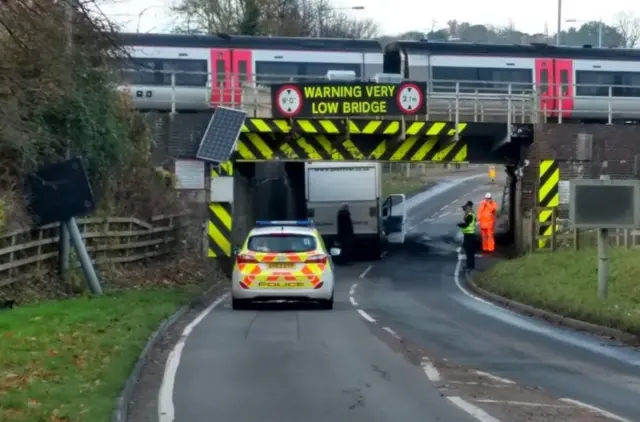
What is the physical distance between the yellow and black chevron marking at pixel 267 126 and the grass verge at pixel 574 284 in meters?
6.88

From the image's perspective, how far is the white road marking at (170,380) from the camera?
10703mm

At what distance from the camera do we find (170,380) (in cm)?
1274

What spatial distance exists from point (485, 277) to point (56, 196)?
433 inches

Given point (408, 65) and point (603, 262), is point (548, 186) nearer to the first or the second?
point (408, 65)

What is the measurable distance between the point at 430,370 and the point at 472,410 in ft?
9.24

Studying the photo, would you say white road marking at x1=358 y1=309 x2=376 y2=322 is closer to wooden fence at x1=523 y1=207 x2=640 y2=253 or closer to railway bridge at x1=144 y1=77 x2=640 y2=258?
wooden fence at x1=523 y1=207 x2=640 y2=253

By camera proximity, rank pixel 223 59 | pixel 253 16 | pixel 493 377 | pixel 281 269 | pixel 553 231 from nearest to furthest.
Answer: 1. pixel 493 377
2. pixel 281 269
3. pixel 553 231
4. pixel 223 59
5. pixel 253 16

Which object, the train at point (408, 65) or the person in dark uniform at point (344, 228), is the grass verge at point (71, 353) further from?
the train at point (408, 65)

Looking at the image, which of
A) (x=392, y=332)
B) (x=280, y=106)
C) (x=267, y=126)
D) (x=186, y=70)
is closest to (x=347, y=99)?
(x=280, y=106)

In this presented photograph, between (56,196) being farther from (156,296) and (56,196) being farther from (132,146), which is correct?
(132,146)

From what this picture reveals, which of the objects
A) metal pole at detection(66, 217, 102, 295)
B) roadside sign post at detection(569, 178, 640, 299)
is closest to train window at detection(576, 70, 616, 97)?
roadside sign post at detection(569, 178, 640, 299)

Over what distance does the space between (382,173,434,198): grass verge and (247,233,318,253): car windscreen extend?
53.7m

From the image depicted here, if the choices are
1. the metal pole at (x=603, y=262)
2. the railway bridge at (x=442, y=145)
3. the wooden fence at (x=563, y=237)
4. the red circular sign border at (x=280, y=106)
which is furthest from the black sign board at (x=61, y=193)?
the wooden fence at (x=563, y=237)

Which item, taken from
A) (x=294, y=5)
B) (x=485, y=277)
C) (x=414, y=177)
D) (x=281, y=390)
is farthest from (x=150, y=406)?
(x=414, y=177)
